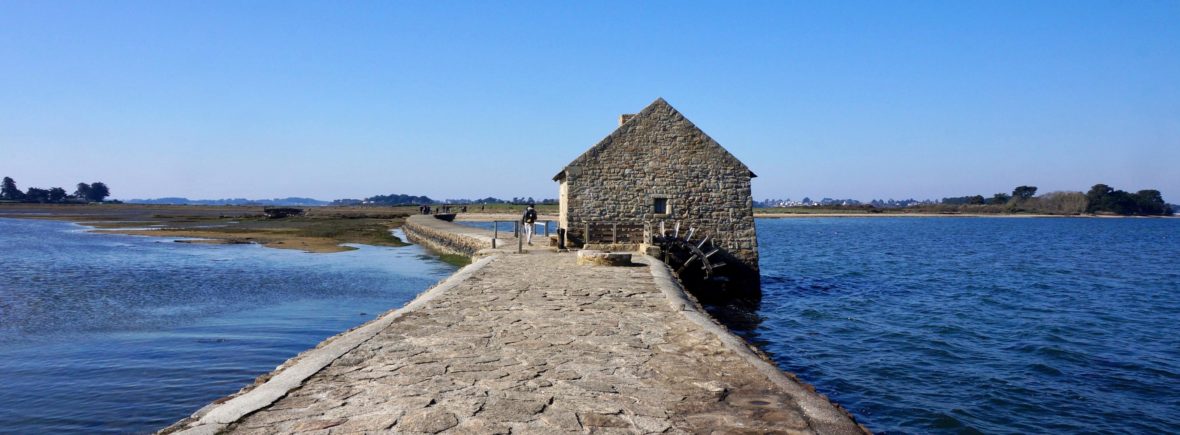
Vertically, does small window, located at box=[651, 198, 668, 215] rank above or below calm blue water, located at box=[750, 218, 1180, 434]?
above

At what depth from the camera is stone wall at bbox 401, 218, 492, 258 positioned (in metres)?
26.9

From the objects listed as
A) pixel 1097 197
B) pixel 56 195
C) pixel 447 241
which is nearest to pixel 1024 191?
pixel 1097 197

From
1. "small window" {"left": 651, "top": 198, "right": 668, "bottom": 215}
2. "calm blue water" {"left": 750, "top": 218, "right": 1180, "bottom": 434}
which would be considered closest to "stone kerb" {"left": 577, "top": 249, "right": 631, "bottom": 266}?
"calm blue water" {"left": 750, "top": 218, "right": 1180, "bottom": 434}

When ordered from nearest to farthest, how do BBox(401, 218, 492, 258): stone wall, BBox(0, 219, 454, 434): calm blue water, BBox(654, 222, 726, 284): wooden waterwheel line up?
BBox(0, 219, 454, 434): calm blue water < BBox(654, 222, 726, 284): wooden waterwheel < BBox(401, 218, 492, 258): stone wall

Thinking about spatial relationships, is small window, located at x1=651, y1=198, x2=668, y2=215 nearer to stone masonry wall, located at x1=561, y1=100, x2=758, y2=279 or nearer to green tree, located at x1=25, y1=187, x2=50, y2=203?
stone masonry wall, located at x1=561, y1=100, x2=758, y2=279

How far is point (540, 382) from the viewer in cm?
626

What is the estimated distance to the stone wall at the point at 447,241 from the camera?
26.9m

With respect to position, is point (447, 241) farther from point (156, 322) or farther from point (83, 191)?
point (83, 191)

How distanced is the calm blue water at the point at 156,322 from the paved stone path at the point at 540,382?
111 inches

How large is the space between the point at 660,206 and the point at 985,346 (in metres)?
9.14

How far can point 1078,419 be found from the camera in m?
9.48

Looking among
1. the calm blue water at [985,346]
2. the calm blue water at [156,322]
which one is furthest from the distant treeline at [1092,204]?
the calm blue water at [156,322]

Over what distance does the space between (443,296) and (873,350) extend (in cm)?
784

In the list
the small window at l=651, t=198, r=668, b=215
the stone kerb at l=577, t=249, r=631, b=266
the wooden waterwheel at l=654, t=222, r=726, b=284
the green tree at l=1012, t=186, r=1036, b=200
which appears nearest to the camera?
the stone kerb at l=577, t=249, r=631, b=266
